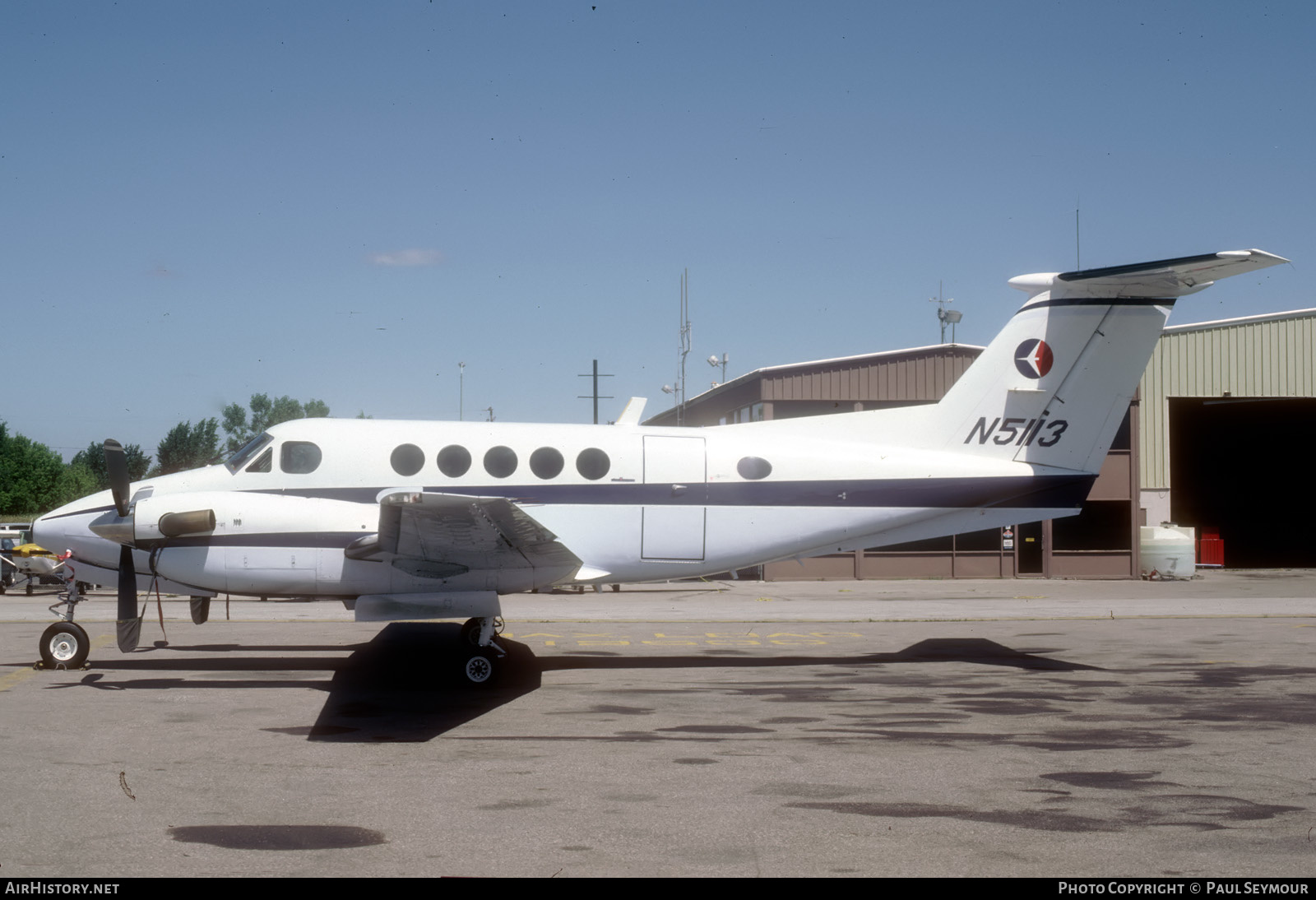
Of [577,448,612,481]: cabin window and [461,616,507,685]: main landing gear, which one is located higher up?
[577,448,612,481]: cabin window

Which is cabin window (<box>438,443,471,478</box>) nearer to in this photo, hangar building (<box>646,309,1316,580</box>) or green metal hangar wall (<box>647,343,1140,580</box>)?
hangar building (<box>646,309,1316,580</box>)

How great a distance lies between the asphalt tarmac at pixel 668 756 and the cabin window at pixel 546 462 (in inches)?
103

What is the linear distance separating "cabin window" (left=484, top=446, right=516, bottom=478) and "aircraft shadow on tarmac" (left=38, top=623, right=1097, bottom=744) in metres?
2.32

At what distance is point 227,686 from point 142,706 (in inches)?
55.7

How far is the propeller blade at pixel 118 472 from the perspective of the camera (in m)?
11.8

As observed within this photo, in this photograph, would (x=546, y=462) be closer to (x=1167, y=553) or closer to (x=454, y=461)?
(x=454, y=461)

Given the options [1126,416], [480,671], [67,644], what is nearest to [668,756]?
[480,671]

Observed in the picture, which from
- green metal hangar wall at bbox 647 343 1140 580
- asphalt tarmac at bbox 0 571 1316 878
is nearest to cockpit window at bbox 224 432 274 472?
asphalt tarmac at bbox 0 571 1316 878

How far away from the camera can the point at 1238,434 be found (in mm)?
46531

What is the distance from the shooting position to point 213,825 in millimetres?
6508

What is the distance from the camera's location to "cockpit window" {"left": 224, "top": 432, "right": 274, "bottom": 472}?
12812mm

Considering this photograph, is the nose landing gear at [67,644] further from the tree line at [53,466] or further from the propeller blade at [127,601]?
the tree line at [53,466]

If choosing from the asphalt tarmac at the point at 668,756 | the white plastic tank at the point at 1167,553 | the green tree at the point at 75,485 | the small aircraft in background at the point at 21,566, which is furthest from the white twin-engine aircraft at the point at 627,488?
the green tree at the point at 75,485

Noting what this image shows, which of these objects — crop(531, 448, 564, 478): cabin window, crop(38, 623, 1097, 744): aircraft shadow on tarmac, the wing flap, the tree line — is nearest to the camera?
the wing flap
